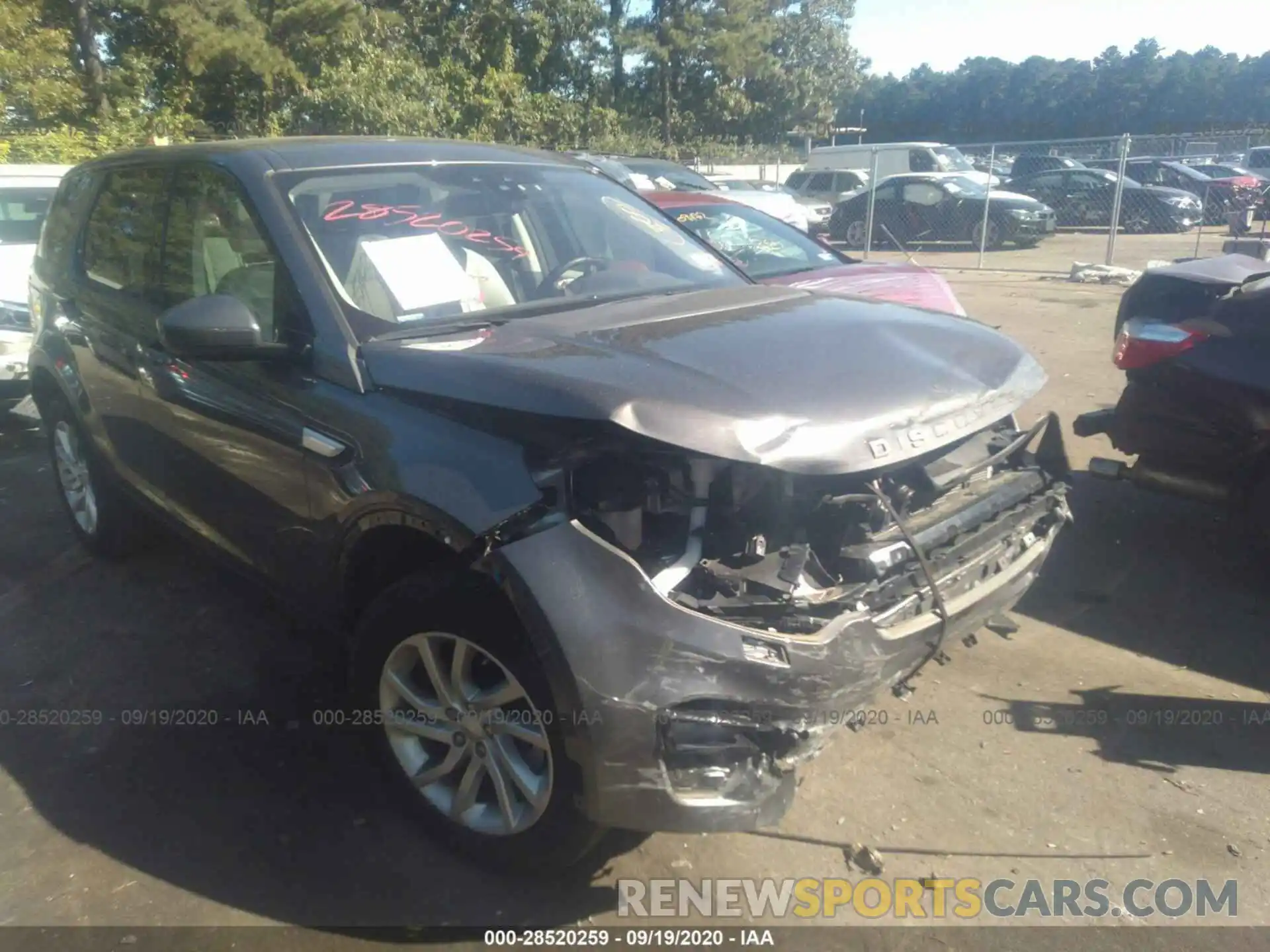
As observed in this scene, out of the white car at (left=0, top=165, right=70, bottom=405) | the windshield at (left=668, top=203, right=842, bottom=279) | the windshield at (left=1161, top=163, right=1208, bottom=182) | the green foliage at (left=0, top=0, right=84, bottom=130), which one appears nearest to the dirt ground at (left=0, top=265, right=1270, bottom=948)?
the windshield at (left=668, top=203, right=842, bottom=279)

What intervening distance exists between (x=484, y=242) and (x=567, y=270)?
0.34 meters

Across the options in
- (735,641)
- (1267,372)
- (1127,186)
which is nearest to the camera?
(735,641)

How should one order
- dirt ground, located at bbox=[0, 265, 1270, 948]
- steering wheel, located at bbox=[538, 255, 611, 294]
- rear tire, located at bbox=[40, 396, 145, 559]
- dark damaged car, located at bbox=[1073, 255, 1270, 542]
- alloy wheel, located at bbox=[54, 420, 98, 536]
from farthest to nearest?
alloy wheel, located at bbox=[54, 420, 98, 536] → rear tire, located at bbox=[40, 396, 145, 559] → dark damaged car, located at bbox=[1073, 255, 1270, 542] → steering wheel, located at bbox=[538, 255, 611, 294] → dirt ground, located at bbox=[0, 265, 1270, 948]

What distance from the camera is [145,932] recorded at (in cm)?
263

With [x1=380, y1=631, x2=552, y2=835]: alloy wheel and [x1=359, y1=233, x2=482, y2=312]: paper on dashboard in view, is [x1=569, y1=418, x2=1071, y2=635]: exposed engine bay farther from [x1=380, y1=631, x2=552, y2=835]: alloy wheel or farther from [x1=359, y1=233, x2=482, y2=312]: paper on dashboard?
[x1=359, y1=233, x2=482, y2=312]: paper on dashboard

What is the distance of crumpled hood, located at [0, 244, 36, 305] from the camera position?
8.06 metres

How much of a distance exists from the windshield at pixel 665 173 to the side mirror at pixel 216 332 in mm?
9393

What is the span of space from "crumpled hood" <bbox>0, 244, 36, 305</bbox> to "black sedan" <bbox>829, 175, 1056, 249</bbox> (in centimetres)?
1403

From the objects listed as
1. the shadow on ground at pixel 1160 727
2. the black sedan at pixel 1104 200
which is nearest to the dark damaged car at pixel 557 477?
the shadow on ground at pixel 1160 727

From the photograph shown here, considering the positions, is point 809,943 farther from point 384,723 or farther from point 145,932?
point 145,932

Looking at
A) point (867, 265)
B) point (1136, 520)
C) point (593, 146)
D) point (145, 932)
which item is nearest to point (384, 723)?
point (145, 932)

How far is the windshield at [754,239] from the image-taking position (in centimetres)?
674

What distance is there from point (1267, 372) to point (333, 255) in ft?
12.5

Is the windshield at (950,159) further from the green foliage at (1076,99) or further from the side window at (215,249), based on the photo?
the side window at (215,249)
